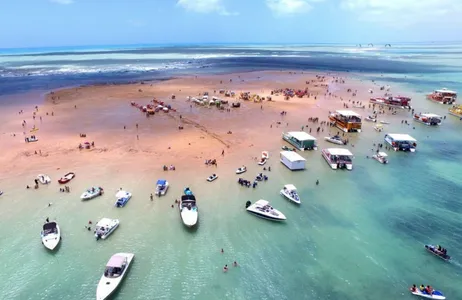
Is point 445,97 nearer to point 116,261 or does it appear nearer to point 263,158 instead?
point 263,158

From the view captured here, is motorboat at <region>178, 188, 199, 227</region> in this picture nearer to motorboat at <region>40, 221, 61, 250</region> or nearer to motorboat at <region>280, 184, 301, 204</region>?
motorboat at <region>280, 184, 301, 204</region>

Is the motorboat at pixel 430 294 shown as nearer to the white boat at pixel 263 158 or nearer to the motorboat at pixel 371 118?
the white boat at pixel 263 158

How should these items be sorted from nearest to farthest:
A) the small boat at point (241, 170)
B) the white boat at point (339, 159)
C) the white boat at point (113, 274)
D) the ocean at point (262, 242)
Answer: the white boat at point (113, 274) → the ocean at point (262, 242) → the small boat at point (241, 170) → the white boat at point (339, 159)

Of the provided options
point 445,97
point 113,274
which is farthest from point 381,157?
point 445,97

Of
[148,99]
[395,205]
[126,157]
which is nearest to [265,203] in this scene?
[395,205]

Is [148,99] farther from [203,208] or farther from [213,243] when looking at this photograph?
[213,243]

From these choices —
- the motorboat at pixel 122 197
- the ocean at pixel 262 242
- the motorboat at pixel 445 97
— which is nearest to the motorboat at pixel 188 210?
the ocean at pixel 262 242

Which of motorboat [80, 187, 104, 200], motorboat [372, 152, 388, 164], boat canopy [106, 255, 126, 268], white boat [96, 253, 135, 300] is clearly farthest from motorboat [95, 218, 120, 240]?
motorboat [372, 152, 388, 164]

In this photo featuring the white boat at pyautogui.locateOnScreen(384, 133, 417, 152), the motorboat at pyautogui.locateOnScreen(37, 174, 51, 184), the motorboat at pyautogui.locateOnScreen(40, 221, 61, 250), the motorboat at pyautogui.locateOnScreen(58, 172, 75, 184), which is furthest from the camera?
the white boat at pyautogui.locateOnScreen(384, 133, 417, 152)
